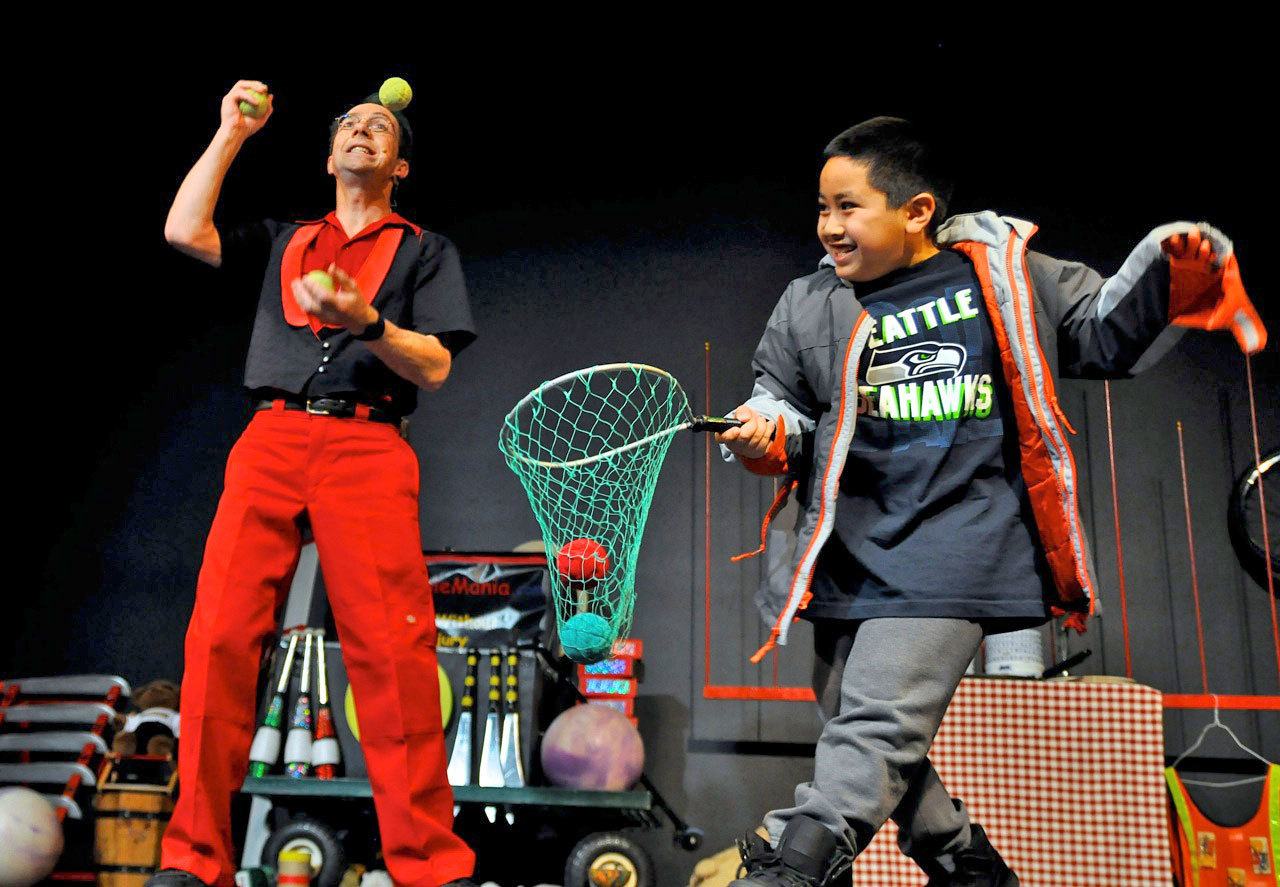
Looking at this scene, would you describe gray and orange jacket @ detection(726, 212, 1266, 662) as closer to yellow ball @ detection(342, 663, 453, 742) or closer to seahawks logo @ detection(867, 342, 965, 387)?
seahawks logo @ detection(867, 342, 965, 387)

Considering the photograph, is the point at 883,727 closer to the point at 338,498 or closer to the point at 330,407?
the point at 338,498

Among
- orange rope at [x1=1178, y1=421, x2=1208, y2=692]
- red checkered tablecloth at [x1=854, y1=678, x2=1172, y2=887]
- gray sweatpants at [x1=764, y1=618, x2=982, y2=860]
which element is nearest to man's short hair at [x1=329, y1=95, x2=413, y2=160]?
gray sweatpants at [x1=764, y1=618, x2=982, y2=860]

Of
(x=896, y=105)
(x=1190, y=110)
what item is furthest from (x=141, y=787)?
(x=1190, y=110)

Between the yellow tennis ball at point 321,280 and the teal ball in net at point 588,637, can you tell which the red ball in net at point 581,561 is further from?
the yellow tennis ball at point 321,280

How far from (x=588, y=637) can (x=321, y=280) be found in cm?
136

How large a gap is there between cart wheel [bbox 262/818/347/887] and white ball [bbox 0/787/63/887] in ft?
2.58

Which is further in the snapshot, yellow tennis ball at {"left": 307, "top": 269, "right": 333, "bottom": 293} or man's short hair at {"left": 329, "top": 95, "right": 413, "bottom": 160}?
man's short hair at {"left": 329, "top": 95, "right": 413, "bottom": 160}

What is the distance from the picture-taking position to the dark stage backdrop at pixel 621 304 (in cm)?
422

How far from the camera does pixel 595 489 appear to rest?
3.01 m

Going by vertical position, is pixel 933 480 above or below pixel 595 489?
below

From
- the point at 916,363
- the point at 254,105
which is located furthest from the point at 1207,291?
the point at 254,105

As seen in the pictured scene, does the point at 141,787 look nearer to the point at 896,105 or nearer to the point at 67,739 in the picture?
the point at 67,739

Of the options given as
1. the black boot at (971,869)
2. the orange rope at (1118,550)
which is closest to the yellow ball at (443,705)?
the black boot at (971,869)

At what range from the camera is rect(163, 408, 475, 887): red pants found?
2.25m
